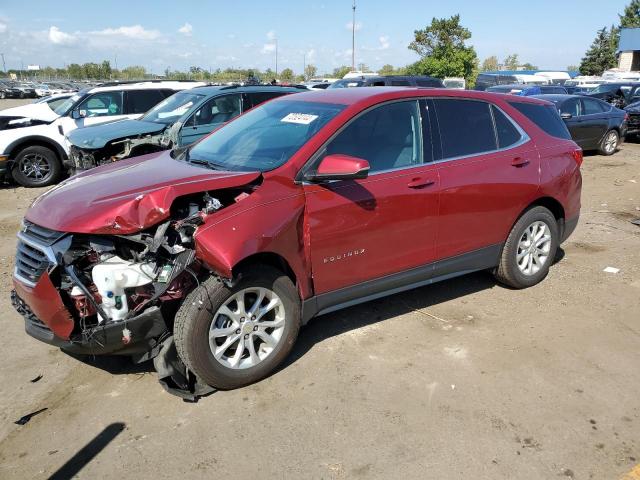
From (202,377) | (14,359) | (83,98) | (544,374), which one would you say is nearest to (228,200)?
(202,377)

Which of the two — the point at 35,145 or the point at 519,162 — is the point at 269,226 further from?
the point at 35,145

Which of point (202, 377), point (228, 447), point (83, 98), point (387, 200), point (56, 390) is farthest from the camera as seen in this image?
point (83, 98)

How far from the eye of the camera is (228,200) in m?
3.35

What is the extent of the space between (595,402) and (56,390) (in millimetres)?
3440

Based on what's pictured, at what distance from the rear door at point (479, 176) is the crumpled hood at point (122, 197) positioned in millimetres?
1654

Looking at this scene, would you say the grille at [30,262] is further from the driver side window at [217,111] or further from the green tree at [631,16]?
→ the green tree at [631,16]

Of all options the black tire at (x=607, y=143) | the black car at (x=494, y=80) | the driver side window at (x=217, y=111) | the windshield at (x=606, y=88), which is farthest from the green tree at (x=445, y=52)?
the driver side window at (x=217, y=111)

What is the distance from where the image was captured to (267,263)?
11.2 ft

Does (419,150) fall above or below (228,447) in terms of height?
above

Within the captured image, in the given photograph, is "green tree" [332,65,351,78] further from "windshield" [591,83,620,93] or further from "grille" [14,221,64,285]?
"grille" [14,221,64,285]

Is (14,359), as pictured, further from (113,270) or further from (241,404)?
(241,404)

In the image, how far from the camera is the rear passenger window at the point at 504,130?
4.55 meters

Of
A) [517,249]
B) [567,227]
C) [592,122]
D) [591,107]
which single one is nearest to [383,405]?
[517,249]

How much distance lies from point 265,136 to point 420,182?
3.97 feet
